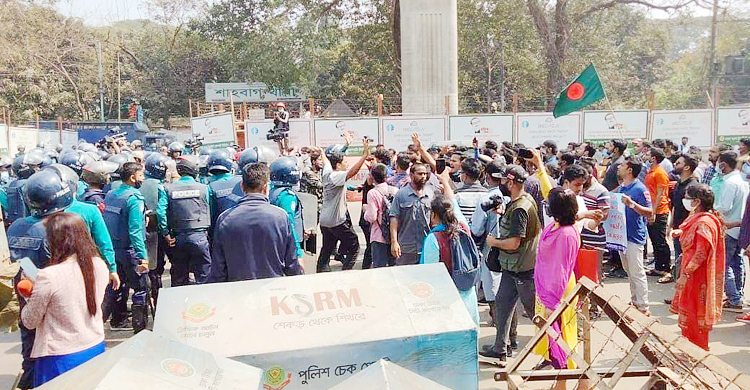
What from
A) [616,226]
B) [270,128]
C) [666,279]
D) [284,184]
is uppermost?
[270,128]

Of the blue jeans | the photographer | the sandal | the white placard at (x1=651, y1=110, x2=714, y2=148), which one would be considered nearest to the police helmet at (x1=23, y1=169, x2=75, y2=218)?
the blue jeans

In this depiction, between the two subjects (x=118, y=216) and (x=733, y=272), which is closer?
(x=118, y=216)

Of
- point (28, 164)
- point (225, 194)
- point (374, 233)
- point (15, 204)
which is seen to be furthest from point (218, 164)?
point (28, 164)

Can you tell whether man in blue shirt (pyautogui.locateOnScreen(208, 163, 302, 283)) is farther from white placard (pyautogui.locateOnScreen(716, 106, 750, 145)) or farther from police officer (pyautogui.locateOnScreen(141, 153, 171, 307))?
white placard (pyautogui.locateOnScreen(716, 106, 750, 145))

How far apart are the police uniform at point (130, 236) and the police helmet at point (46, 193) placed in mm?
1358

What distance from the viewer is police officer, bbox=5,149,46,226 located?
22.8ft

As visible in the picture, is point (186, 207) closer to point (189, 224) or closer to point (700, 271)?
point (189, 224)

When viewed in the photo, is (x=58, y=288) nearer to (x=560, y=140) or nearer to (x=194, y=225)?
(x=194, y=225)

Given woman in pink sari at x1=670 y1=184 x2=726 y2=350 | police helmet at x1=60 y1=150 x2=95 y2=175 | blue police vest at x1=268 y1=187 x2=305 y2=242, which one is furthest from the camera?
police helmet at x1=60 y1=150 x2=95 y2=175

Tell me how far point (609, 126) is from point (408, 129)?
17.0 feet

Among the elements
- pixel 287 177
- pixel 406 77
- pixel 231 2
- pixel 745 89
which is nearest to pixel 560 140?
pixel 406 77

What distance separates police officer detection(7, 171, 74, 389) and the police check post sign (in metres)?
1.57

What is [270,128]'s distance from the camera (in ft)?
50.1

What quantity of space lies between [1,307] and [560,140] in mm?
14105
